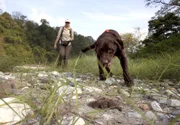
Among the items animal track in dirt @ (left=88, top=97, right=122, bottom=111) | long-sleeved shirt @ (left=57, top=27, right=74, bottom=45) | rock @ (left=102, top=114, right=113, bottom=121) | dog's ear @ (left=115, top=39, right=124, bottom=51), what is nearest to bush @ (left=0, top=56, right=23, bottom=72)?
long-sleeved shirt @ (left=57, top=27, right=74, bottom=45)

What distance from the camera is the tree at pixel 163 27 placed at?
690 inches

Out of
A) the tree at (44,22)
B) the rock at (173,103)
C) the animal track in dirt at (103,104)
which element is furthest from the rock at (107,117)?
A: the tree at (44,22)

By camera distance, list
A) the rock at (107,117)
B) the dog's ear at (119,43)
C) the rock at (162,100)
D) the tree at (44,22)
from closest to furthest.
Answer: the rock at (107,117) → the rock at (162,100) → the dog's ear at (119,43) → the tree at (44,22)

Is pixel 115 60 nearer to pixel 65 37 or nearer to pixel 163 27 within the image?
pixel 65 37

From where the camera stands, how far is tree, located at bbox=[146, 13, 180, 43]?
17531 millimetres

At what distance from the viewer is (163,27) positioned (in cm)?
1864

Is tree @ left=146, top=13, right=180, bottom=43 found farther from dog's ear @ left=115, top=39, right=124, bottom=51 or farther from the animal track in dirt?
the animal track in dirt

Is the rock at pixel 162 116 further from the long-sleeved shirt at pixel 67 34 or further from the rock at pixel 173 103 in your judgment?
the long-sleeved shirt at pixel 67 34

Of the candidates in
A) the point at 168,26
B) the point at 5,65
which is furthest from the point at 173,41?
the point at 5,65

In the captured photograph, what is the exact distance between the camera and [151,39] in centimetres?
1955

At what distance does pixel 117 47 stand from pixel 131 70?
5.73ft

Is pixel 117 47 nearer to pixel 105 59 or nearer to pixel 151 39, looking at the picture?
pixel 105 59

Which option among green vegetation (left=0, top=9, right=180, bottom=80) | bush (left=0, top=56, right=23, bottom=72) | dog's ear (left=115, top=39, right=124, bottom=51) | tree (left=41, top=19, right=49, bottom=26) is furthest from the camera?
tree (left=41, top=19, right=49, bottom=26)

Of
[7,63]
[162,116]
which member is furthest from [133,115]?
[7,63]
